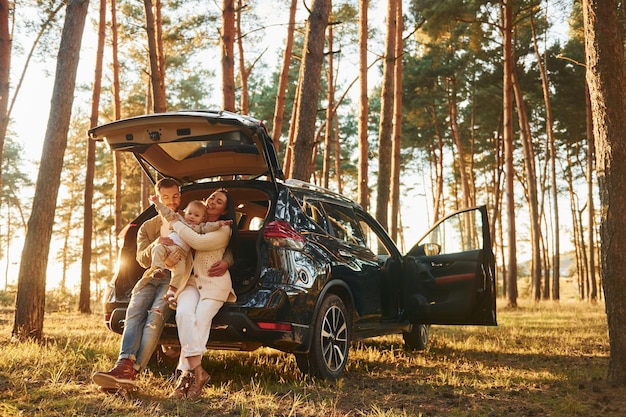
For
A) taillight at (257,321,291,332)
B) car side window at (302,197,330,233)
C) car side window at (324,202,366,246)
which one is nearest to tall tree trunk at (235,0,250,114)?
car side window at (324,202,366,246)

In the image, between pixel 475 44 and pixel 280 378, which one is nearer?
pixel 280 378

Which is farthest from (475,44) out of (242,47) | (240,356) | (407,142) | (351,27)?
(240,356)

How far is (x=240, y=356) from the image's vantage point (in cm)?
689

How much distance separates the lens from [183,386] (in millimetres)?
4680

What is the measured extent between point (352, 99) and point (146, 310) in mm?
30119

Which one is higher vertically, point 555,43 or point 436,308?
point 555,43

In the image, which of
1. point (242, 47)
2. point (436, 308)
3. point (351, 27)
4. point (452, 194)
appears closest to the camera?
point (436, 308)

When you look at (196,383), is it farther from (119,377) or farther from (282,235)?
(282,235)

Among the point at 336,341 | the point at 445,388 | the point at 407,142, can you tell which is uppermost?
the point at 407,142

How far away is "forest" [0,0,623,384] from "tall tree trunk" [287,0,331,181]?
0.02 m

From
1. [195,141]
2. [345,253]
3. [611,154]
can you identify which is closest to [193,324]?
[195,141]

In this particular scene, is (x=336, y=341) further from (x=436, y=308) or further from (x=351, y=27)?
(x=351, y=27)

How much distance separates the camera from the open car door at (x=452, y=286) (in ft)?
21.6

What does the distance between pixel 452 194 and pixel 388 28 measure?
28.9m
